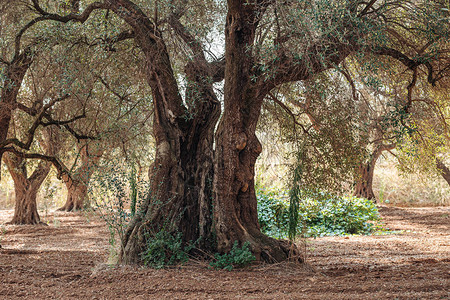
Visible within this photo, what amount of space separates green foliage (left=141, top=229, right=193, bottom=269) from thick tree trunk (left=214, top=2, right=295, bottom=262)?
0.58 m

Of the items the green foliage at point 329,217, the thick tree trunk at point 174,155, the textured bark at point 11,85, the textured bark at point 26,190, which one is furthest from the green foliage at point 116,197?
the textured bark at point 26,190

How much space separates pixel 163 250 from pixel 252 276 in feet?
4.60

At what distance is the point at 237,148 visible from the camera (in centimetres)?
618

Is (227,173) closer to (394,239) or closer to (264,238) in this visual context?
(264,238)

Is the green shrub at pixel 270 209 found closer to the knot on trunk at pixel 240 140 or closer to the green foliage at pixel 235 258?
the green foliage at pixel 235 258

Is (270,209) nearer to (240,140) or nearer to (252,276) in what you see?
(240,140)

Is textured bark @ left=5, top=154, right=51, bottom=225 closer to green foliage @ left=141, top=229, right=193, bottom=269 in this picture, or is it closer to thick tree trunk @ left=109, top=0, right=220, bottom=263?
thick tree trunk @ left=109, top=0, right=220, bottom=263

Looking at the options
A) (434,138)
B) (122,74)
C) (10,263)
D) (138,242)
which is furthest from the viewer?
(122,74)

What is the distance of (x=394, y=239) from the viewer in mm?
9516

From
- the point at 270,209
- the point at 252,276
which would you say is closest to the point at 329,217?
the point at 270,209

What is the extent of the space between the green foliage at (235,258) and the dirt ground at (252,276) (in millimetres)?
133

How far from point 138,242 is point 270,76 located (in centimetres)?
305

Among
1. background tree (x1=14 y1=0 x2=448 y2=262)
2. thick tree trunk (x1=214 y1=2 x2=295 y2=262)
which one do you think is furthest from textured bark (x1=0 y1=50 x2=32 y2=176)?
thick tree trunk (x1=214 y1=2 x2=295 y2=262)

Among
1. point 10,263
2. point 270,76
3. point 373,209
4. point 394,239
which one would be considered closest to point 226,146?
point 270,76
